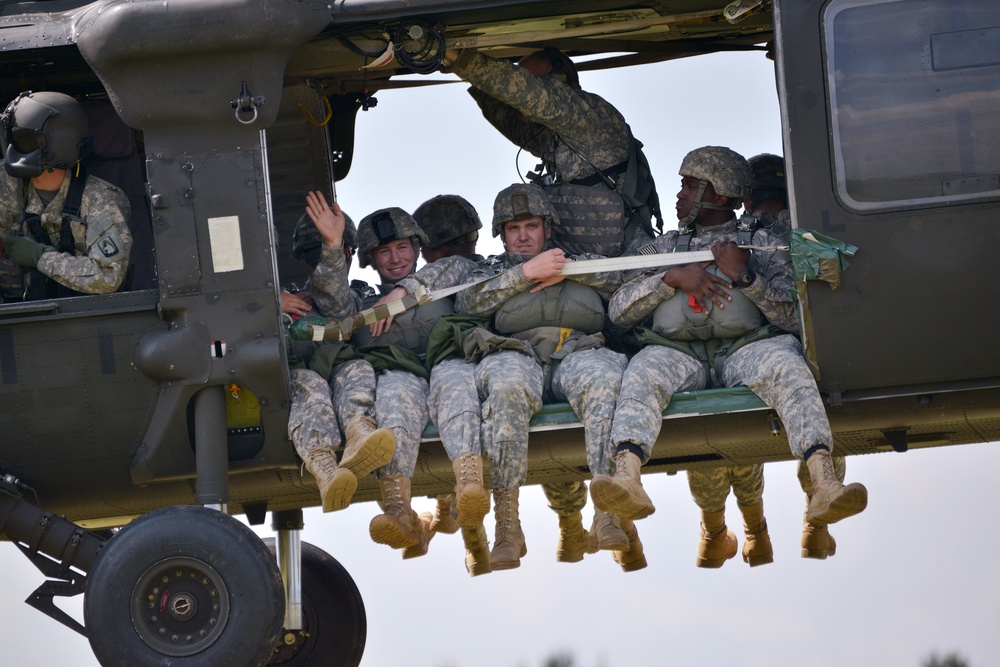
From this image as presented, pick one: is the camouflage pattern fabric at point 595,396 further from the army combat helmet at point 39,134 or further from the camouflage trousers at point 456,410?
the army combat helmet at point 39,134

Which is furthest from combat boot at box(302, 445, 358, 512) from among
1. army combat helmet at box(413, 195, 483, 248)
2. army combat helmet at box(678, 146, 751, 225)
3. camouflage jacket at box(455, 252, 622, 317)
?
army combat helmet at box(678, 146, 751, 225)

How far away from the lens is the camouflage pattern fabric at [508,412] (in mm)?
7406

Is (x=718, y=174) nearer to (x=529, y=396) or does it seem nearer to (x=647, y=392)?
(x=647, y=392)

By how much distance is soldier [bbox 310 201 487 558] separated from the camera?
293 inches

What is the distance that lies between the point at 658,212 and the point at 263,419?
2.53m

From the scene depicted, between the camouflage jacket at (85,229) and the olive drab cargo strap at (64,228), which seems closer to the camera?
the camouflage jacket at (85,229)

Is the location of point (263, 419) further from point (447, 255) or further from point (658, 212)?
point (658, 212)

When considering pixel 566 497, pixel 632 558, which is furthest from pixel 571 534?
pixel 632 558

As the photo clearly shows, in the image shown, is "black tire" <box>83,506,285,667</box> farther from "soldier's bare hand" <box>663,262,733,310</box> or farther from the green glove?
"soldier's bare hand" <box>663,262,733,310</box>

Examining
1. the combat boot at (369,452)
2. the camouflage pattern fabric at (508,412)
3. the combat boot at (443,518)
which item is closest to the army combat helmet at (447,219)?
the camouflage pattern fabric at (508,412)

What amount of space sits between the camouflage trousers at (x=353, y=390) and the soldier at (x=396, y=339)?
0.05 metres

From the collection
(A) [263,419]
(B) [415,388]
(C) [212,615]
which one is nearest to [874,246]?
(B) [415,388]

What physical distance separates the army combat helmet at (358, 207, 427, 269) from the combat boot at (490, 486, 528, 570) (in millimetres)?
1578

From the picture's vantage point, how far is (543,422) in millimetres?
7520
